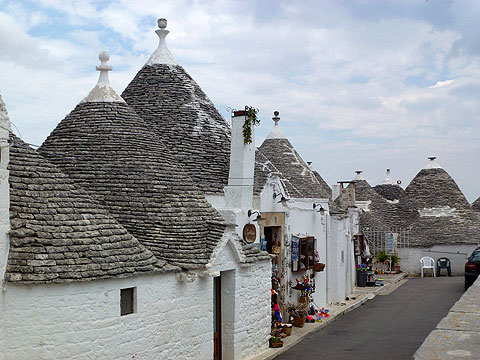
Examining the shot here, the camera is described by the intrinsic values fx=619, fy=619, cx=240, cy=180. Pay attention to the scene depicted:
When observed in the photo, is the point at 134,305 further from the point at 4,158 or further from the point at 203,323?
the point at 4,158

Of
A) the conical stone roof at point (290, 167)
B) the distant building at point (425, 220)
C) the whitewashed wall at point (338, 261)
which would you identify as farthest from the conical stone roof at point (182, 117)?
the distant building at point (425, 220)

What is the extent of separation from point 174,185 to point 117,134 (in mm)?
1606

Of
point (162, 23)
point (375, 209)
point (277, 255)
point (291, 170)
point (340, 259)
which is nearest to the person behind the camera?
point (277, 255)

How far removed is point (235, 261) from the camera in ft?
38.7

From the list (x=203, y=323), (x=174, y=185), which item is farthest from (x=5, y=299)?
(x=174, y=185)

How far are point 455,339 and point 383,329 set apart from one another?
12.2m

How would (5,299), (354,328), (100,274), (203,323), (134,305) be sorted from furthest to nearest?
(354,328) → (203,323) → (134,305) → (100,274) → (5,299)

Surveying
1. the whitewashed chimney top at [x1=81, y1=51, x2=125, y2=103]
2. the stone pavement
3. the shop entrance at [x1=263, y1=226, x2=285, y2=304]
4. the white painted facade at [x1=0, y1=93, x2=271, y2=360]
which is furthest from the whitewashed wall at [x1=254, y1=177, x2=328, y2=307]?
the whitewashed chimney top at [x1=81, y1=51, x2=125, y2=103]

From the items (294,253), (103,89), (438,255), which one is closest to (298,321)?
(294,253)

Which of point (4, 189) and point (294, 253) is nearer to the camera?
point (4, 189)

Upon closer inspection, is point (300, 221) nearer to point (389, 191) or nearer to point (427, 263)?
point (427, 263)

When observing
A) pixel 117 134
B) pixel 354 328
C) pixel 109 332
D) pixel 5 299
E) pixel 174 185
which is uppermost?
pixel 117 134

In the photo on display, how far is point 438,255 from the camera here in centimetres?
3027

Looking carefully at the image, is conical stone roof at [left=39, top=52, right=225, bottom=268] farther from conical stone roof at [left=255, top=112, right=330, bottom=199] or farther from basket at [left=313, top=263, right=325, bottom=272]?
conical stone roof at [left=255, top=112, right=330, bottom=199]
